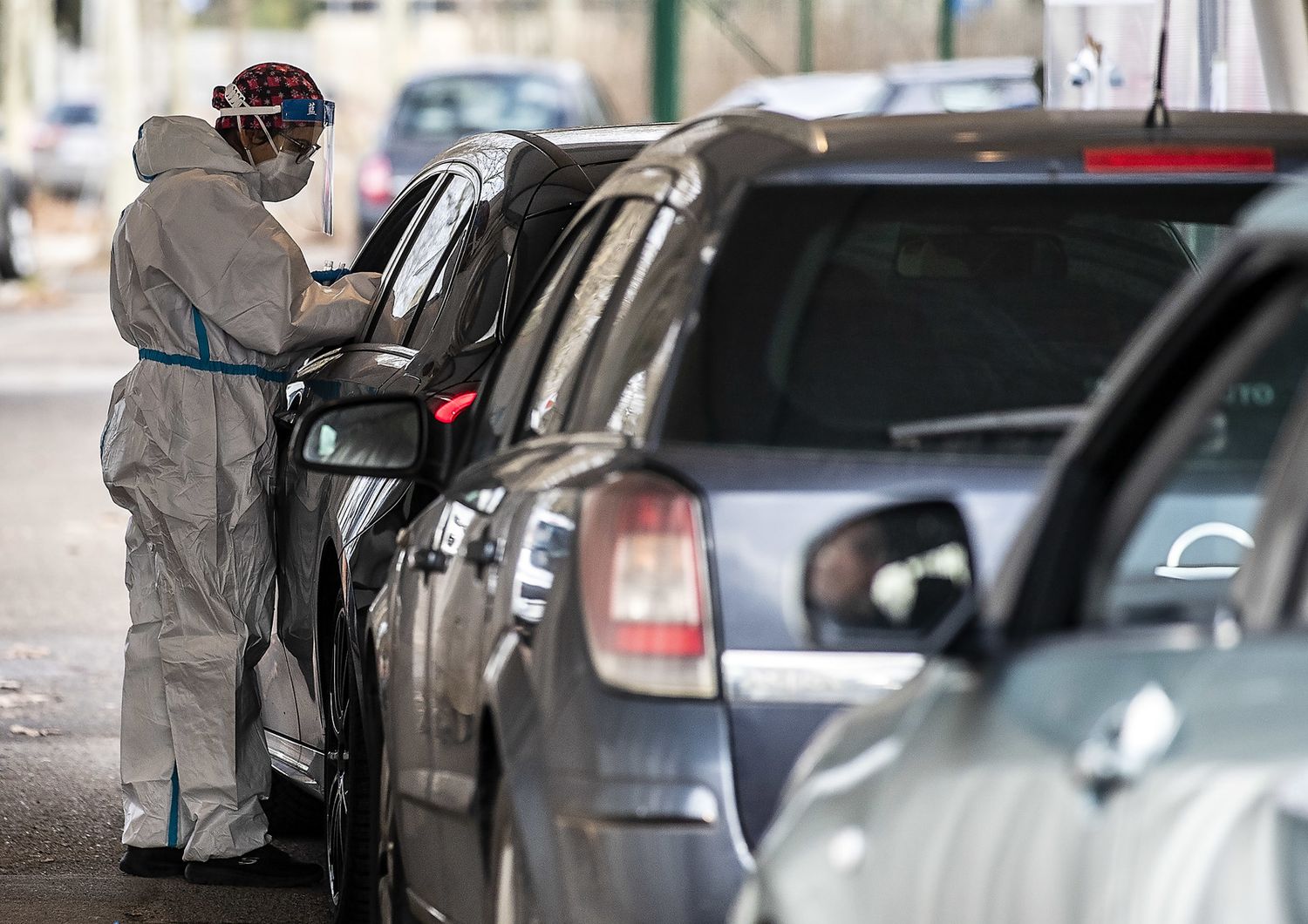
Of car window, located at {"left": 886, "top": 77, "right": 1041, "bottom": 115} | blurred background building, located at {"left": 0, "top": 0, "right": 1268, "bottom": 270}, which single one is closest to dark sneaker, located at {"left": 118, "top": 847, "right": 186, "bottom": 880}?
blurred background building, located at {"left": 0, "top": 0, "right": 1268, "bottom": 270}

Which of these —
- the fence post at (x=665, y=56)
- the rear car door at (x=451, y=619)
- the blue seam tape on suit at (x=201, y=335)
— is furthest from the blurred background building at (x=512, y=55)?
the rear car door at (x=451, y=619)

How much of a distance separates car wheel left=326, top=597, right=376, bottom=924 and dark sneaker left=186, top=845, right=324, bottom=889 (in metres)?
0.53

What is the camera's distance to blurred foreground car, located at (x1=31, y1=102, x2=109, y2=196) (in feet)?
157

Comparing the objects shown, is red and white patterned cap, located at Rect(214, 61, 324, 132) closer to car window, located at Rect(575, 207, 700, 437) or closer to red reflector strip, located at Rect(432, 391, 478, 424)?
red reflector strip, located at Rect(432, 391, 478, 424)

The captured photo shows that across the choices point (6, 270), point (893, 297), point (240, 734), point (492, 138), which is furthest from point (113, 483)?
point (6, 270)

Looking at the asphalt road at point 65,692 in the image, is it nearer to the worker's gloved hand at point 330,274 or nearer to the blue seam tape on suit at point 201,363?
the blue seam tape on suit at point 201,363

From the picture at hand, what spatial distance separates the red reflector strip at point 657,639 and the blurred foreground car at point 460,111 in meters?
19.4

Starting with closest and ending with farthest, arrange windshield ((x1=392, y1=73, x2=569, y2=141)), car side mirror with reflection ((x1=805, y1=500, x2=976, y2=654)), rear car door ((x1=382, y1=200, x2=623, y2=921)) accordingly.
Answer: car side mirror with reflection ((x1=805, y1=500, x2=976, y2=654)) < rear car door ((x1=382, y1=200, x2=623, y2=921)) < windshield ((x1=392, y1=73, x2=569, y2=141))

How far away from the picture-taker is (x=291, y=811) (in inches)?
273

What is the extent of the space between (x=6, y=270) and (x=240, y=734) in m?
22.9

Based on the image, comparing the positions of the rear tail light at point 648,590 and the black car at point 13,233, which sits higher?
the rear tail light at point 648,590

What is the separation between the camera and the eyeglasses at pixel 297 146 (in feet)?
21.4

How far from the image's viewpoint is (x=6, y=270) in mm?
28375

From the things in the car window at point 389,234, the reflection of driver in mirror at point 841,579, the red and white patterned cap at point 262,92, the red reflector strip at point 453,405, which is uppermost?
the red and white patterned cap at point 262,92
